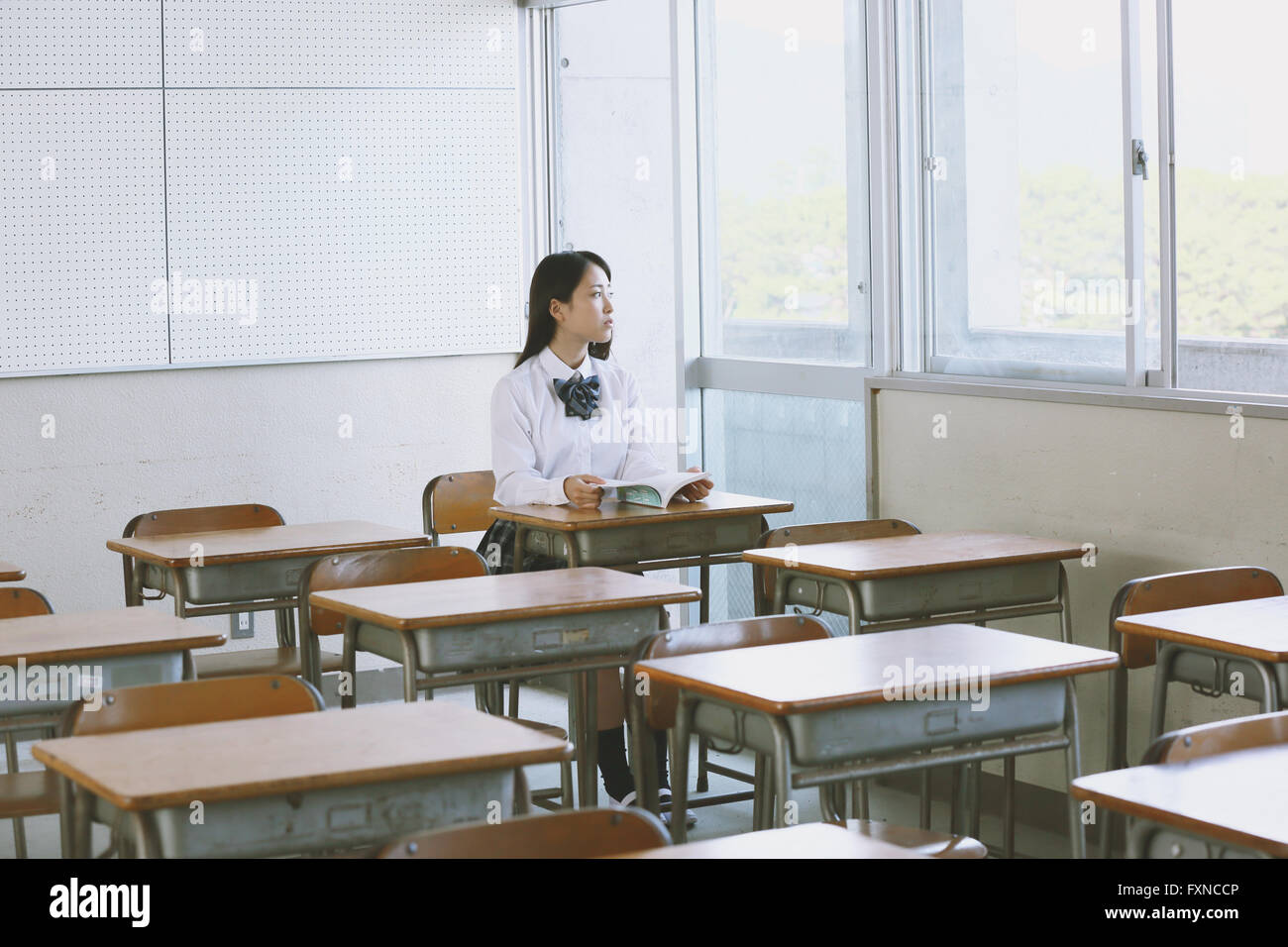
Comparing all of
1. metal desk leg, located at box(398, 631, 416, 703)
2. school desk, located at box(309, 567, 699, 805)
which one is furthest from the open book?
metal desk leg, located at box(398, 631, 416, 703)

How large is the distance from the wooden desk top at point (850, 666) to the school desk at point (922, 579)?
686 millimetres

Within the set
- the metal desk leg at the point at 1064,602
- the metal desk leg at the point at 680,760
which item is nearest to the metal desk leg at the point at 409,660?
the metal desk leg at the point at 680,760

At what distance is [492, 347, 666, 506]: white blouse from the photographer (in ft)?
15.5

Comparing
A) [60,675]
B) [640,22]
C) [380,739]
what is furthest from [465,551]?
[640,22]

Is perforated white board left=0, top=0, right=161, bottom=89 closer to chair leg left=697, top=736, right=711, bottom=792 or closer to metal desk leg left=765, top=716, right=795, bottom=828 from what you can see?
chair leg left=697, top=736, right=711, bottom=792

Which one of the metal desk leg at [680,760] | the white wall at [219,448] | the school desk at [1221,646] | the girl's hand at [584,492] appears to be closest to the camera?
the metal desk leg at [680,760]

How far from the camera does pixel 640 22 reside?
6164mm

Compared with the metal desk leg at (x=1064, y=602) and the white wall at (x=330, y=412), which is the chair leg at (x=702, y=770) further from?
the white wall at (x=330, y=412)

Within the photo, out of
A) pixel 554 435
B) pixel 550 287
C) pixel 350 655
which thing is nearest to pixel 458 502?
pixel 554 435

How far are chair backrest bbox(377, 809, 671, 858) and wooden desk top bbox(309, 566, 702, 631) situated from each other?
1298mm

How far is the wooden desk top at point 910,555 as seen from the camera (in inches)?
147

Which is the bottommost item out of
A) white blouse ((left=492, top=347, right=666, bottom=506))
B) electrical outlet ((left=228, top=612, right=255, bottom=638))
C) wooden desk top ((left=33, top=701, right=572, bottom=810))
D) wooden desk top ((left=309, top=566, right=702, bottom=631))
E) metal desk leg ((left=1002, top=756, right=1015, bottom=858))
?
metal desk leg ((left=1002, top=756, right=1015, bottom=858))

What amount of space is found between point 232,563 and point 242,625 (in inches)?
67.8
